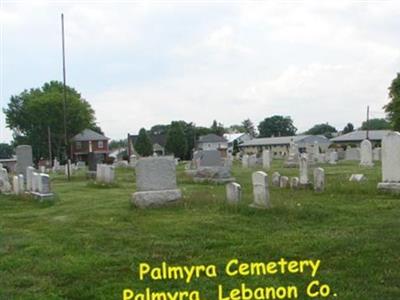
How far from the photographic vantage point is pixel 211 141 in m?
105

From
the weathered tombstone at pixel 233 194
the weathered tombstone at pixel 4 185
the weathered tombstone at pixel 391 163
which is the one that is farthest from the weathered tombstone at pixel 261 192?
the weathered tombstone at pixel 4 185

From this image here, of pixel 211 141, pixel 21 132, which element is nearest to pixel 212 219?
pixel 21 132

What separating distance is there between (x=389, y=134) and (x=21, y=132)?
213 ft

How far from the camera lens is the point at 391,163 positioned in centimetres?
1392

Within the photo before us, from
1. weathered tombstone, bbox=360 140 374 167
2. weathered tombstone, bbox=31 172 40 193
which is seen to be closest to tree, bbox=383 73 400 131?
weathered tombstone, bbox=360 140 374 167

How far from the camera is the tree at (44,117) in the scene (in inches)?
2621

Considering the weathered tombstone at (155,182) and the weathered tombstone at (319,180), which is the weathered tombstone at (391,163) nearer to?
the weathered tombstone at (319,180)

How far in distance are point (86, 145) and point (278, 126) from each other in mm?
71379

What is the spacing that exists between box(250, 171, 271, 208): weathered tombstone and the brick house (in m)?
69.1

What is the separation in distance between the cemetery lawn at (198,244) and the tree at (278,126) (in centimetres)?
12755

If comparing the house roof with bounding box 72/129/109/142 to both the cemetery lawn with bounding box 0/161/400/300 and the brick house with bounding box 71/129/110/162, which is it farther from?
the cemetery lawn with bounding box 0/161/400/300

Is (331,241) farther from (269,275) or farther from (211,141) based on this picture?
(211,141)

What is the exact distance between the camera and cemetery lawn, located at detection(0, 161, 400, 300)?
5.83m

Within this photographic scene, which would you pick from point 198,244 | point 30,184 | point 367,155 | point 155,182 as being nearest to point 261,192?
point 155,182
